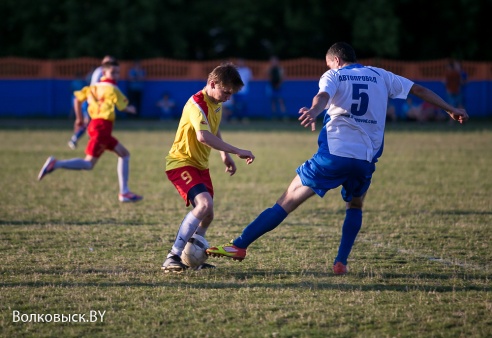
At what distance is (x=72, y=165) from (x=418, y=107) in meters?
21.0

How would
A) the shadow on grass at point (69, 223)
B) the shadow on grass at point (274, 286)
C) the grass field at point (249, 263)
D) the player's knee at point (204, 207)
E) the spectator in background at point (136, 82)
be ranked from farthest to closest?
the spectator in background at point (136, 82)
the shadow on grass at point (69, 223)
the player's knee at point (204, 207)
the shadow on grass at point (274, 286)
the grass field at point (249, 263)

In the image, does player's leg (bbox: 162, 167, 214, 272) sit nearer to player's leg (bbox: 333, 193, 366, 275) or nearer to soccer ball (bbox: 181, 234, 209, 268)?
soccer ball (bbox: 181, 234, 209, 268)

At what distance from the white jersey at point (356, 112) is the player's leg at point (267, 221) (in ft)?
1.46

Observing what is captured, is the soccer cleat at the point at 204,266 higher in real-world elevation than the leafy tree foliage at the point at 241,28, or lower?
lower

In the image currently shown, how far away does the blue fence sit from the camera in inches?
1246

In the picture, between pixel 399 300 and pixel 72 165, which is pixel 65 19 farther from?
pixel 399 300

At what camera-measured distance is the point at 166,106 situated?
30797 millimetres

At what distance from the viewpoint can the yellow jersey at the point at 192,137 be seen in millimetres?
6668

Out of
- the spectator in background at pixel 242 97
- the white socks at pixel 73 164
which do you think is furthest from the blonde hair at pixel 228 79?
the spectator in background at pixel 242 97

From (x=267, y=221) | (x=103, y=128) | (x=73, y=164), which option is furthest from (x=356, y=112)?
(x=73, y=164)

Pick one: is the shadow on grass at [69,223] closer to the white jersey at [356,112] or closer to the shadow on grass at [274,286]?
the shadow on grass at [274,286]

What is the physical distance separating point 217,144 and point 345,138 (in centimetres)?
105

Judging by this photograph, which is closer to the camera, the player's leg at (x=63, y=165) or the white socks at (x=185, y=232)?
the white socks at (x=185, y=232)

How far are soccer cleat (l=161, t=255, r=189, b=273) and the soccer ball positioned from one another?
0.14ft
